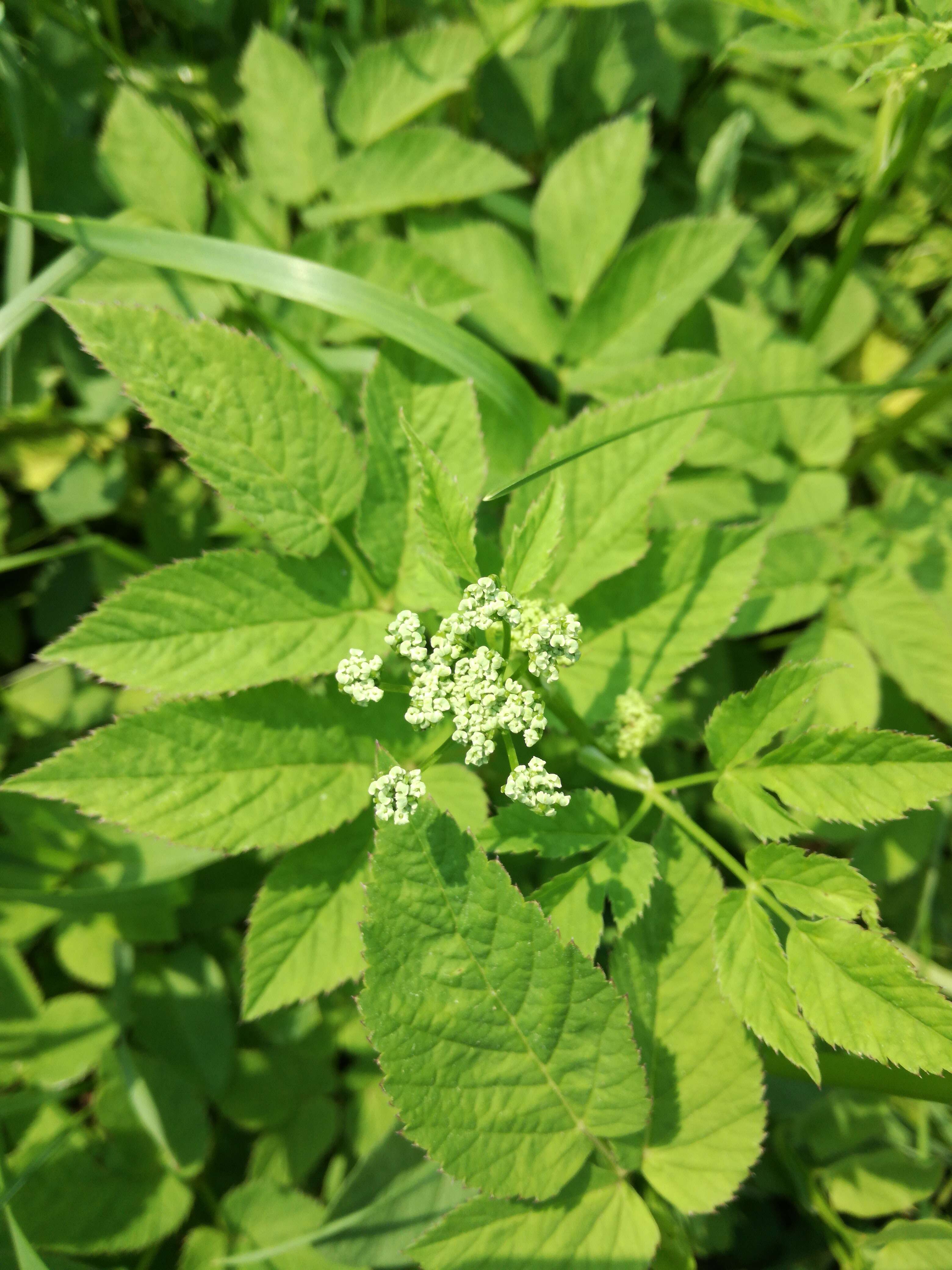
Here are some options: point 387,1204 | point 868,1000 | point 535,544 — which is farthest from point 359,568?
point 387,1204

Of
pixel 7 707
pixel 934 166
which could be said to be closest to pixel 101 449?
pixel 7 707

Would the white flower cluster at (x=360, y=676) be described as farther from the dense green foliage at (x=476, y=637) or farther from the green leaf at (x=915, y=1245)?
the green leaf at (x=915, y=1245)

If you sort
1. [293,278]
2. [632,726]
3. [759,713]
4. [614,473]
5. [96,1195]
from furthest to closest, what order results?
1. [96,1195]
2. [293,278]
3. [614,473]
4. [632,726]
5. [759,713]

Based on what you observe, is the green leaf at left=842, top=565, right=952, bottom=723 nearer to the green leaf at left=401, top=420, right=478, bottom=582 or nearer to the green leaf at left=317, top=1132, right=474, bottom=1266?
the green leaf at left=401, top=420, right=478, bottom=582

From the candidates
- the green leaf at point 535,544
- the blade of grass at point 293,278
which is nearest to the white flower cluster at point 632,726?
the green leaf at point 535,544

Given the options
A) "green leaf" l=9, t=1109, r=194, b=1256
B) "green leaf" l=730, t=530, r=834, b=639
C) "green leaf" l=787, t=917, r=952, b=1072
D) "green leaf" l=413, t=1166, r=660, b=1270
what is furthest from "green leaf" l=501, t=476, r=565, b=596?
"green leaf" l=9, t=1109, r=194, b=1256

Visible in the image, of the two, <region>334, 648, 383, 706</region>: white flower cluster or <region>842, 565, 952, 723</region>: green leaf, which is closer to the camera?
<region>334, 648, 383, 706</region>: white flower cluster

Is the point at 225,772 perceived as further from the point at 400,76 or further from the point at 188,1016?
the point at 400,76

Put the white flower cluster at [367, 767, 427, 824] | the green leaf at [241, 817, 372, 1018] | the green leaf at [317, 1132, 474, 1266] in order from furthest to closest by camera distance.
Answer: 1. the green leaf at [317, 1132, 474, 1266]
2. the green leaf at [241, 817, 372, 1018]
3. the white flower cluster at [367, 767, 427, 824]
